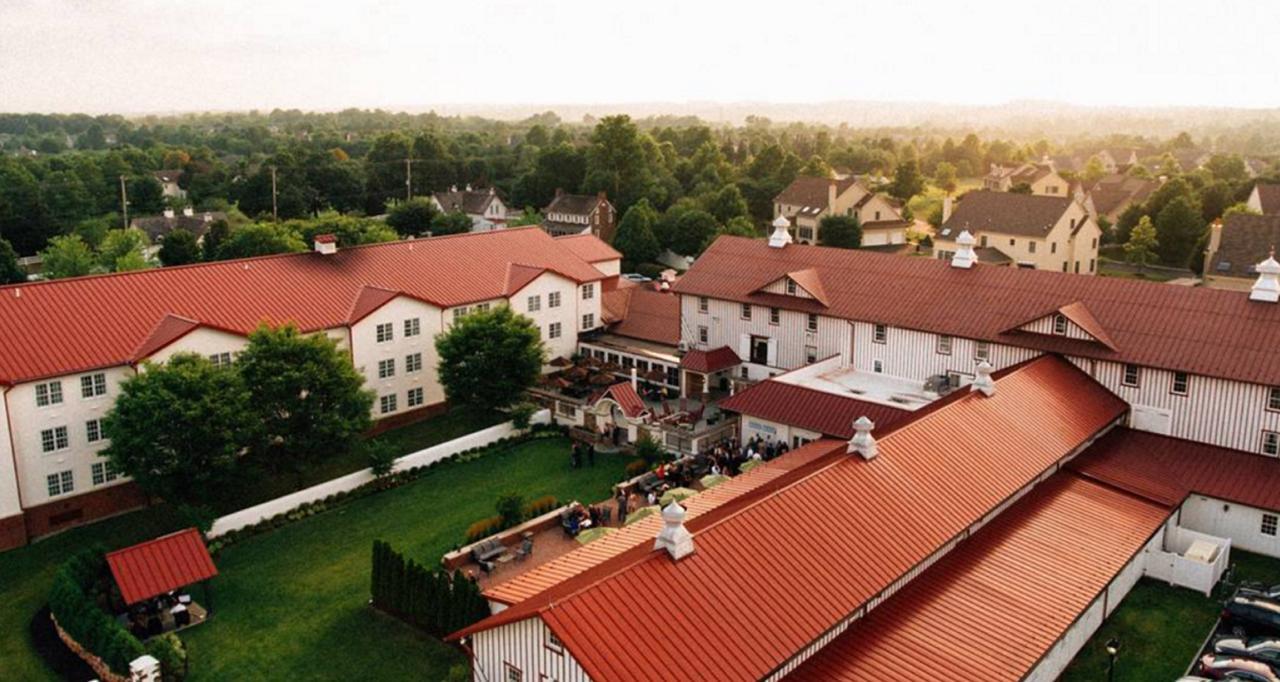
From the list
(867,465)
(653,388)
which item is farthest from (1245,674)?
(653,388)

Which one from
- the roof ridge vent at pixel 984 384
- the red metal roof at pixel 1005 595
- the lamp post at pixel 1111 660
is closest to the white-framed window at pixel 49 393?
the red metal roof at pixel 1005 595

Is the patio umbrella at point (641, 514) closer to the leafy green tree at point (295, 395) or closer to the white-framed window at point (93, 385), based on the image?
the leafy green tree at point (295, 395)

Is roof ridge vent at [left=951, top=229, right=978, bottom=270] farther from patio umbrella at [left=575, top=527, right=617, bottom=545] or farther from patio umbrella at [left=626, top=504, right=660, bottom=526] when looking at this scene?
patio umbrella at [left=575, top=527, right=617, bottom=545]

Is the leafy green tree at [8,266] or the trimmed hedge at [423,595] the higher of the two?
the leafy green tree at [8,266]

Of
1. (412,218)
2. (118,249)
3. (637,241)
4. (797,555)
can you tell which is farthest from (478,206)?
(797,555)

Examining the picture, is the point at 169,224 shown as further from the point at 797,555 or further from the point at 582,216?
the point at 797,555

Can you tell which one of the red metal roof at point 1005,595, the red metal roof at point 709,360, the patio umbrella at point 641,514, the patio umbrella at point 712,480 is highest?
the red metal roof at point 709,360

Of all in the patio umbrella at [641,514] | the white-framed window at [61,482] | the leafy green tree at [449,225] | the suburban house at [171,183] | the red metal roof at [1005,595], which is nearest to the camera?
the red metal roof at [1005,595]

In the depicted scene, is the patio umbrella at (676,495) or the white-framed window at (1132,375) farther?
the white-framed window at (1132,375)
